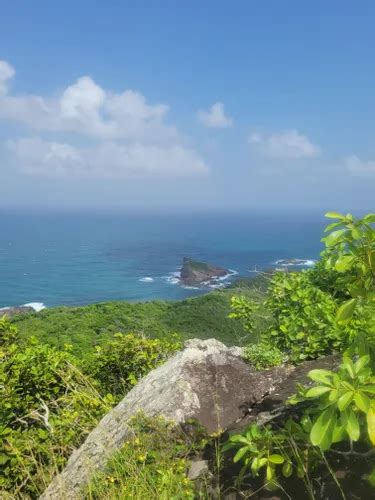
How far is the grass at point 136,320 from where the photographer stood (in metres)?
Result: 55.2

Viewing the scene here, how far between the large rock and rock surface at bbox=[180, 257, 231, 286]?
12491 centimetres

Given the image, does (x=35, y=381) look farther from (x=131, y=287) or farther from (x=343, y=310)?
(x=131, y=287)

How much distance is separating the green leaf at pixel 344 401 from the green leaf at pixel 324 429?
0.10 metres

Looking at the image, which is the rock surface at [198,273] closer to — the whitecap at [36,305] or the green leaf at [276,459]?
the whitecap at [36,305]

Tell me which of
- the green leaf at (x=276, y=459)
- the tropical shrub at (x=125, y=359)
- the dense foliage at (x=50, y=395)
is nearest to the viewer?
the green leaf at (x=276, y=459)

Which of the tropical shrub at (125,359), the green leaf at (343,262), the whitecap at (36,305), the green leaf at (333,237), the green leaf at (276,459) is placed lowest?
the whitecap at (36,305)

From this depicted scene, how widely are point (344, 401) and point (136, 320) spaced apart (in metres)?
66.1

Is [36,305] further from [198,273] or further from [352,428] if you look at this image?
[352,428]

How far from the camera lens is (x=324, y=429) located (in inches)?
75.3

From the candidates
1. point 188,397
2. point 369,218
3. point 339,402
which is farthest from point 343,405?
point 188,397

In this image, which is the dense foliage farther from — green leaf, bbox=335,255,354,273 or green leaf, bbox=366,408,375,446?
green leaf, bbox=366,408,375,446

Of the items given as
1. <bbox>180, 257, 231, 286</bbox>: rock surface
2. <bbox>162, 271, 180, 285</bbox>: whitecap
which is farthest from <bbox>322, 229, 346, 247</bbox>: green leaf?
<bbox>162, 271, 180, 285</bbox>: whitecap

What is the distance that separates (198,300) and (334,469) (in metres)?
81.6

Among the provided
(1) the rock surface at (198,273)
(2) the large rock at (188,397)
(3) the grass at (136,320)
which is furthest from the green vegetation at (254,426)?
(1) the rock surface at (198,273)
